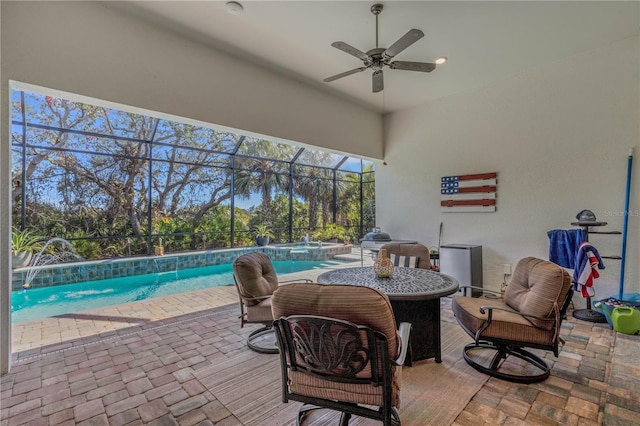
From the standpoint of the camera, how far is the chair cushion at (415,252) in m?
3.68

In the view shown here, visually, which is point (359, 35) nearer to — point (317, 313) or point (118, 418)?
point (317, 313)

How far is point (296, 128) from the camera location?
4.71 metres

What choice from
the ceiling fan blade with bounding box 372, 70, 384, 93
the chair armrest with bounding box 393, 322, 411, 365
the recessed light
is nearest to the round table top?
the chair armrest with bounding box 393, 322, 411, 365

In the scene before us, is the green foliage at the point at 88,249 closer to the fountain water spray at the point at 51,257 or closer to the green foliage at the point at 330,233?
the fountain water spray at the point at 51,257

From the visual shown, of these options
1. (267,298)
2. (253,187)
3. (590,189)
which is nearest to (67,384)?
(267,298)

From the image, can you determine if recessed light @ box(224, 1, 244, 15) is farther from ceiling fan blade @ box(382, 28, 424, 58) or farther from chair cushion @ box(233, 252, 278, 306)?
chair cushion @ box(233, 252, 278, 306)

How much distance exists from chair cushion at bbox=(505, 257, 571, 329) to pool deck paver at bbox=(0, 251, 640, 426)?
1.88ft

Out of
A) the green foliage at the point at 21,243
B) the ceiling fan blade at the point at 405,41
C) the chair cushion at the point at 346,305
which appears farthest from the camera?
the green foliage at the point at 21,243

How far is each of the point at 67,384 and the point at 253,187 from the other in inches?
297

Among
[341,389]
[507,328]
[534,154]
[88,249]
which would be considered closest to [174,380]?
[341,389]

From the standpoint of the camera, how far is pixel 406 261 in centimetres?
375

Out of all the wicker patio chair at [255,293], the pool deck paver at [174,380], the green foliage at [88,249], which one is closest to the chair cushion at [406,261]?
the pool deck paver at [174,380]

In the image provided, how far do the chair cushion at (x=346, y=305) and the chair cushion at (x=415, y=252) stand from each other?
234 cm

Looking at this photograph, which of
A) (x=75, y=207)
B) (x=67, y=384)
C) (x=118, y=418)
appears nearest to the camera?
(x=118, y=418)
